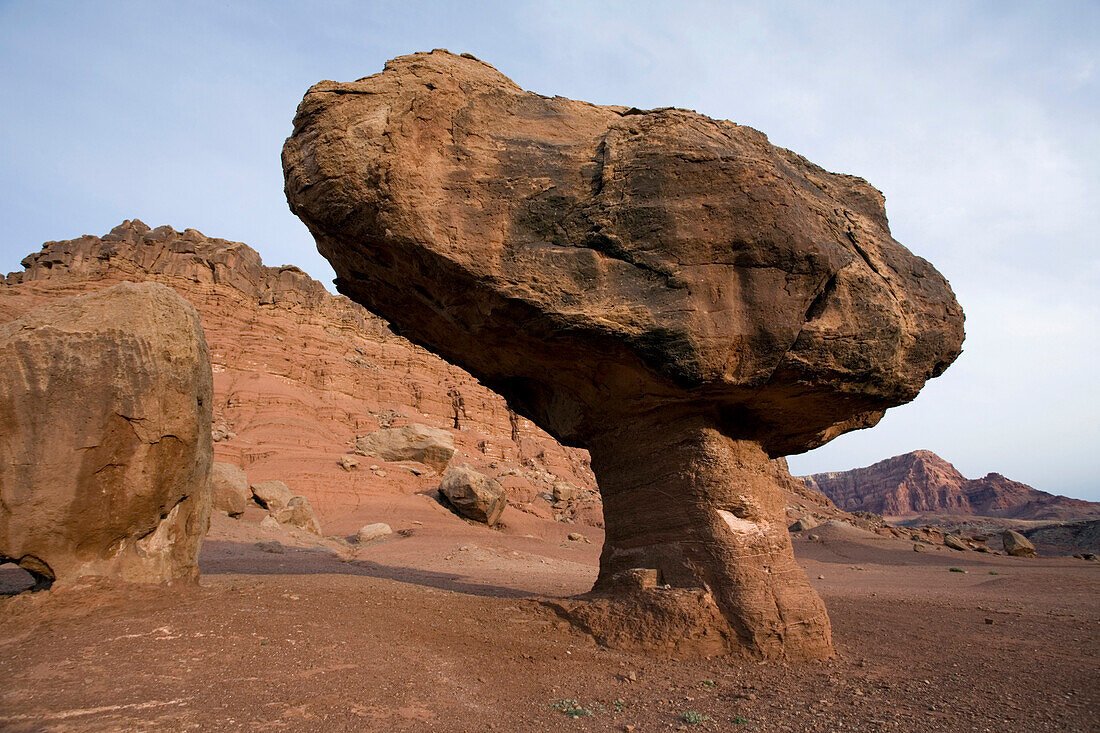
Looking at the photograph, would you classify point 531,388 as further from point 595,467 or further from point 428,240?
point 428,240

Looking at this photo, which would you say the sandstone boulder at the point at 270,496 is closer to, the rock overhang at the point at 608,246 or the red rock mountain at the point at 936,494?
the rock overhang at the point at 608,246

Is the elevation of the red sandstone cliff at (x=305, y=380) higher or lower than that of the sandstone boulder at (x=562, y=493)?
higher

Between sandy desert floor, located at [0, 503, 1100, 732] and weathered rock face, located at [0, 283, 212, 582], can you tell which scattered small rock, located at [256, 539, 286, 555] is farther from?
weathered rock face, located at [0, 283, 212, 582]

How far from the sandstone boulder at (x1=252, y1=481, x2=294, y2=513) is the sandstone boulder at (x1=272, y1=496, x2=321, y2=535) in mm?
678

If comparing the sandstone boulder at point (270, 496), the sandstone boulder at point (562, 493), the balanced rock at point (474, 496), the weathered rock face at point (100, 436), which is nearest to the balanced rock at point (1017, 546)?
the sandstone boulder at point (562, 493)

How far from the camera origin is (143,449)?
5766mm

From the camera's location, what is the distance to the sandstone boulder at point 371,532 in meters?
18.8

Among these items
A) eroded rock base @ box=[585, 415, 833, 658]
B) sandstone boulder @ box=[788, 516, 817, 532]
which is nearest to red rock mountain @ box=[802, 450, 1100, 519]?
sandstone boulder @ box=[788, 516, 817, 532]

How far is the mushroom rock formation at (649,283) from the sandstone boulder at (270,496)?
14.5 meters

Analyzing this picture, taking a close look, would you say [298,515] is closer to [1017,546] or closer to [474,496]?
[474,496]

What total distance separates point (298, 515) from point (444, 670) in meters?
14.6

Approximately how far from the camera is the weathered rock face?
5.31m

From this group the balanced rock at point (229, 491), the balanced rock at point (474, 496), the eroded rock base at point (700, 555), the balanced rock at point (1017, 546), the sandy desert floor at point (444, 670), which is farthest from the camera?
the balanced rock at point (1017, 546)

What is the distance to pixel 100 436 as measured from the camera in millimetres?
5504
